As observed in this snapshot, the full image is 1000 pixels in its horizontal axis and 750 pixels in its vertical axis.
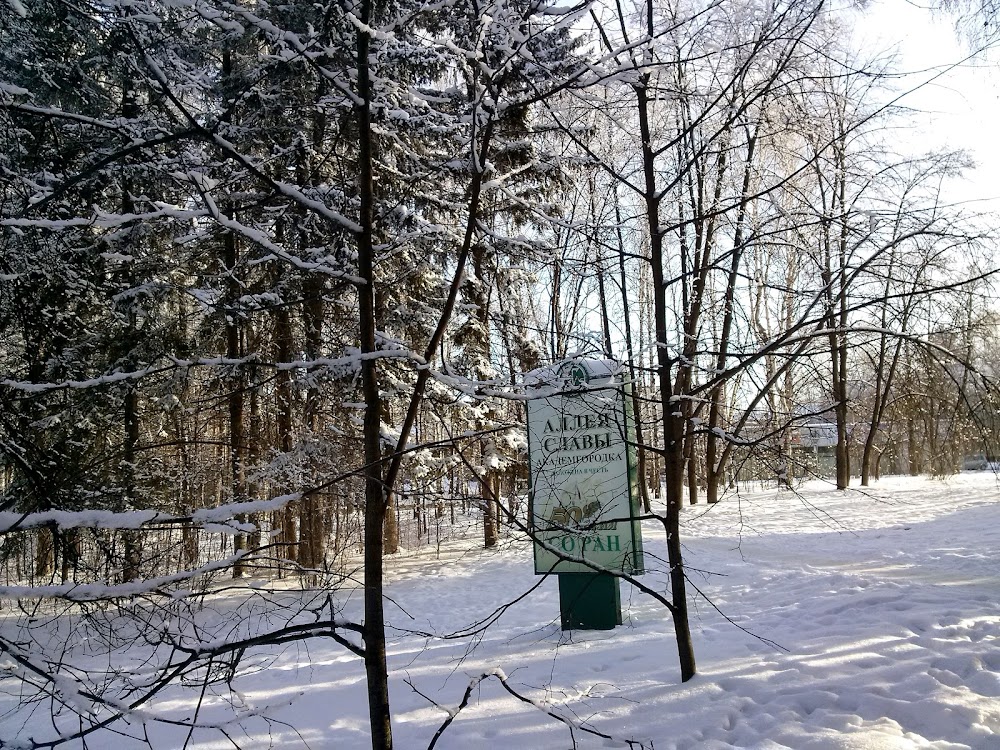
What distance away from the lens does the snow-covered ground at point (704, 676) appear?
3428mm

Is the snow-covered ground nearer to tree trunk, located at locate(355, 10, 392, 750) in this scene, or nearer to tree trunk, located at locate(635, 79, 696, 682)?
tree trunk, located at locate(355, 10, 392, 750)

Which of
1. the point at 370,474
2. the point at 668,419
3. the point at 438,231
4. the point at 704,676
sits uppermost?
the point at 438,231

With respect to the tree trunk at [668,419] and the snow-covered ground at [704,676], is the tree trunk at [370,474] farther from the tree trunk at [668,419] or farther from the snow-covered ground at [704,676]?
the tree trunk at [668,419]

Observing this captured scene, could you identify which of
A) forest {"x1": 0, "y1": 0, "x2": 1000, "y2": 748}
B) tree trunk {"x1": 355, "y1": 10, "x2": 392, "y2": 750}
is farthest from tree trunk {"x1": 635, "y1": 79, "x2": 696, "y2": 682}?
tree trunk {"x1": 355, "y1": 10, "x2": 392, "y2": 750}

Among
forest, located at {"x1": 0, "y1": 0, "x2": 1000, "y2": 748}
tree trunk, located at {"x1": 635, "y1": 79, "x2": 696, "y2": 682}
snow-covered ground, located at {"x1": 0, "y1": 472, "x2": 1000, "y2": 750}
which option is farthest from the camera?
tree trunk, located at {"x1": 635, "y1": 79, "x2": 696, "y2": 682}

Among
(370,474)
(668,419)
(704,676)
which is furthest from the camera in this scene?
(704,676)

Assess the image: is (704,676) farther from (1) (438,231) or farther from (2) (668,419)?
(1) (438,231)

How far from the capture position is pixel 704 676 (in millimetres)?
4090

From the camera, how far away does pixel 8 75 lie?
501 cm

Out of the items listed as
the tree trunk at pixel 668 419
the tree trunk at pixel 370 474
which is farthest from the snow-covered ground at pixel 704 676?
the tree trunk at pixel 668 419

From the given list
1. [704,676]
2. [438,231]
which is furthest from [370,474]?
[704,676]

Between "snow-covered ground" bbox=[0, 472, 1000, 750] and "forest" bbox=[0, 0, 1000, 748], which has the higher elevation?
"forest" bbox=[0, 0, 1000, 748]

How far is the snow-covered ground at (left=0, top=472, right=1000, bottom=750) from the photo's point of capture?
343 cm

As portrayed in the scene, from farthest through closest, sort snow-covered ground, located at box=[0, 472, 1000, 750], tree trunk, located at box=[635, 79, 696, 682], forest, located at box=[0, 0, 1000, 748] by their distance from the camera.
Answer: tree trunk, located at box=[635, 79, 696, 682], snow-covered ground, located at box=[0, 472, 1000, 750], forest, located at box=[0, 0, 1000, 748]
